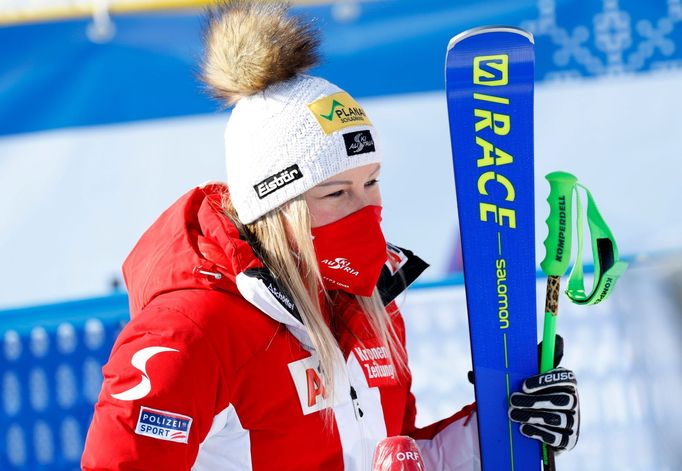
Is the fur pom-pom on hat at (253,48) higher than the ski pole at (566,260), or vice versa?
the fur pom-pom on hat at (253,48)

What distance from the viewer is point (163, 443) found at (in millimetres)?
1797

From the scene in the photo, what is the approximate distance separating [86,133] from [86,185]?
343mm

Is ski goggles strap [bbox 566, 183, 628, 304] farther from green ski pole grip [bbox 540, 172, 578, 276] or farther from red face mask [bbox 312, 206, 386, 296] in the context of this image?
red face mask [bbox 312, 206, 386, 296]

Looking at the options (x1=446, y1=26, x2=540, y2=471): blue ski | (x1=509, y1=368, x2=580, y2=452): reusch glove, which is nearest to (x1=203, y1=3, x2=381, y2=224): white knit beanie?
(x1=446, y1=26, x2=540, y2=471): blue ski

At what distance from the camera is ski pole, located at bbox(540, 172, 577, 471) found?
2283 mm

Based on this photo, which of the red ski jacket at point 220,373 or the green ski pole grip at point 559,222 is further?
the green ski pole grip at point 559,222

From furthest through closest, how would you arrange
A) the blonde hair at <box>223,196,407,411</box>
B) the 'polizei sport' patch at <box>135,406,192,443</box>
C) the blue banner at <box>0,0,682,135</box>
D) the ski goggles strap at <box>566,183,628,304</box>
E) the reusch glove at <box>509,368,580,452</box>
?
the blue banner at <box>0,0,682,135</box> < the ski goggles strap at <box>566,183,628,304</box> < the reusch glove at <box>509,368,580,452</box> < the blonde hair at <box>223,196,407,411</box> < the 'polizei sport' patch at <box>135,406,192,443</box>

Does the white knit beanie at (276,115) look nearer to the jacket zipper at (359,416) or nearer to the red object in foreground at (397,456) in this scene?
the jacket zipper at (359,416)

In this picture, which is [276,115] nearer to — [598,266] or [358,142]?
[358,142]

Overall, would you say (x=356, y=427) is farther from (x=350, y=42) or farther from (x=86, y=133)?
(x=86, y=133)

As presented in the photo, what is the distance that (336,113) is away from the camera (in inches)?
84.2

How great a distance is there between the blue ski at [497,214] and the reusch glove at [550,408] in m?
0.08

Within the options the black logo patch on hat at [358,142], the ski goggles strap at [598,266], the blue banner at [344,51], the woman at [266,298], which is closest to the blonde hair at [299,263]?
the woman at [266,298]

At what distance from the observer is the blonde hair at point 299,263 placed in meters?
2.05
